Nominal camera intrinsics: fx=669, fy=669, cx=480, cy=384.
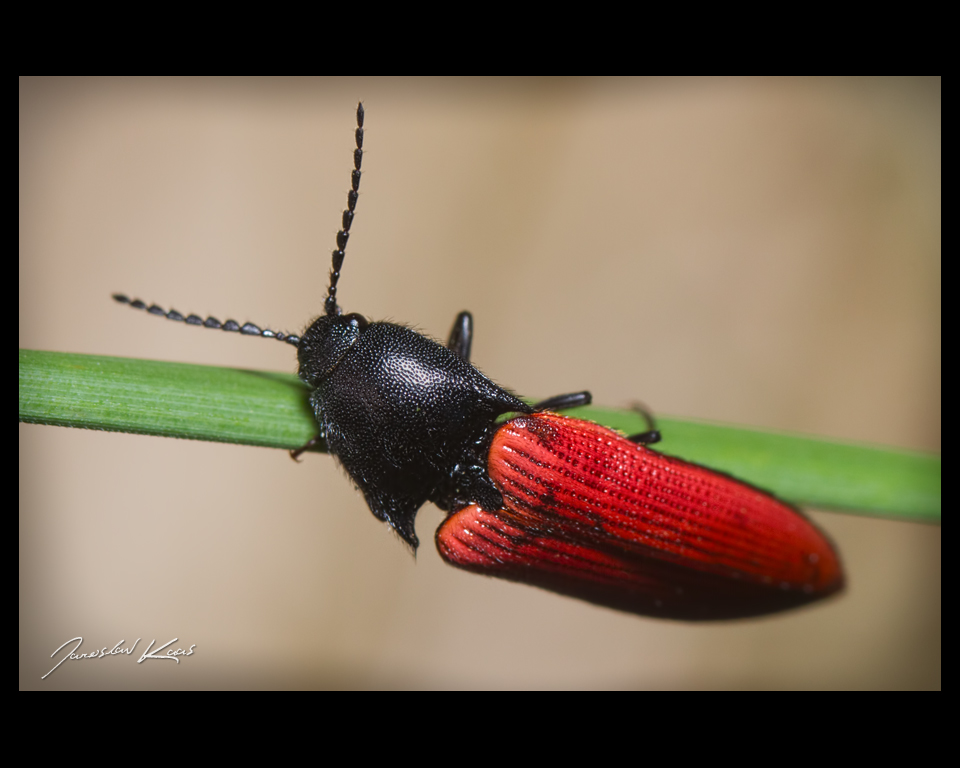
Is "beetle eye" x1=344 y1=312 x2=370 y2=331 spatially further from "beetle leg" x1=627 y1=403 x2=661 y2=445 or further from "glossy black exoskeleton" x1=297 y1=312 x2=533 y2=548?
"beetle leg" x1=627 y1=403 x2=661 y2=445

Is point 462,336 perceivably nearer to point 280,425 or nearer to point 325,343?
point 325,343

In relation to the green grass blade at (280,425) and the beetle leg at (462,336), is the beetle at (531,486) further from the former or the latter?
the beetle leg at (462,336)

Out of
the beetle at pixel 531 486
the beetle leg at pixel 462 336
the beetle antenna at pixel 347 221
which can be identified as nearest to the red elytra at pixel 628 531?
the beetle at pixel 531 486

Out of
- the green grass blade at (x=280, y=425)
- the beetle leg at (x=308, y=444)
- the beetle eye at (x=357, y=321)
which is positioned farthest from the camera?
the beetle eye at (x=357, y=321)

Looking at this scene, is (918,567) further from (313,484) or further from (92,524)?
(92,524)

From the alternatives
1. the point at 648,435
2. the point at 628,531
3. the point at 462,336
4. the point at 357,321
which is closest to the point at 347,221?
the point at 357,321

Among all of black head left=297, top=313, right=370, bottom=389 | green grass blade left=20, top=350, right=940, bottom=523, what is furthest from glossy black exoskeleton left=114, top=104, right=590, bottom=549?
green grass blade left=20, top=350, right=940, bottom=523
